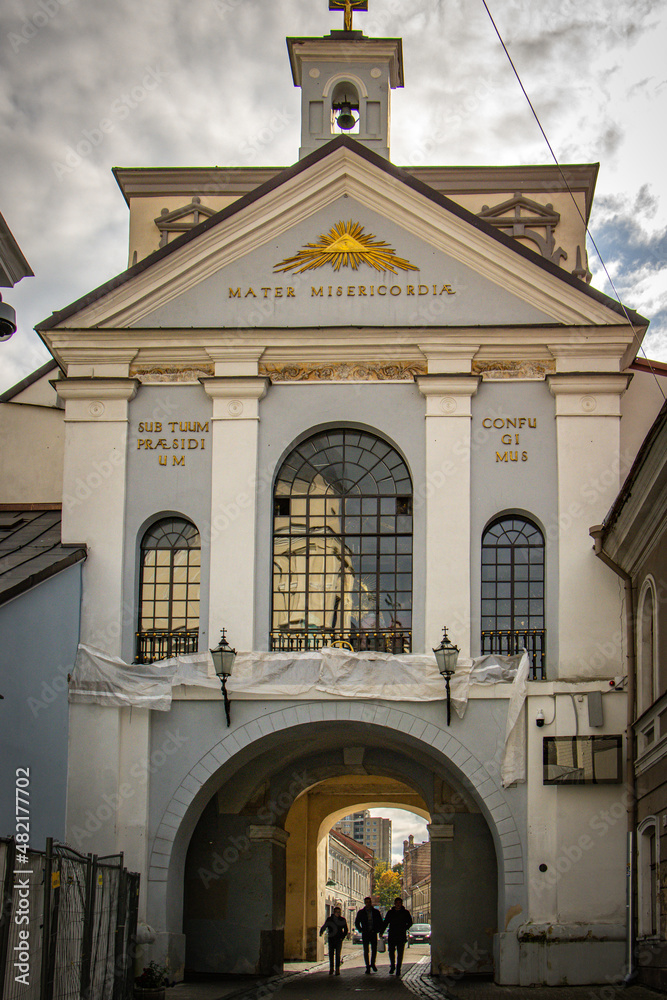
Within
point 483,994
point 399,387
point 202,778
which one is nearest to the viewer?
point 483,994

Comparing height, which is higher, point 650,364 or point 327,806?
point 650,364

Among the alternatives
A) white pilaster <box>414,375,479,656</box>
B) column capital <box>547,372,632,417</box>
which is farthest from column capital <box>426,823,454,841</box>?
column capital <box>547,372,632,417</box>

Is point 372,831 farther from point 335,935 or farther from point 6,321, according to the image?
point 6,321

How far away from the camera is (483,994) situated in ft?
56.7

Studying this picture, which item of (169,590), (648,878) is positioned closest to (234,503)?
(169,590)

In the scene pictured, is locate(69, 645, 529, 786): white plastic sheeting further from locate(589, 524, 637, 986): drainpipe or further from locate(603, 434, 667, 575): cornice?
locate(603, 434, 667, 575): cornice

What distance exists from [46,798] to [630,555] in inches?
338

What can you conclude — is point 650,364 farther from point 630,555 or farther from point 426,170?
A: point 426,170

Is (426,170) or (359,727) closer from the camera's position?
(359,727)

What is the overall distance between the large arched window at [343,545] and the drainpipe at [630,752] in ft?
10.0

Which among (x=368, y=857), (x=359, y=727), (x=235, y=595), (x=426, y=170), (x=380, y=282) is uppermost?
(x=426, y=170)

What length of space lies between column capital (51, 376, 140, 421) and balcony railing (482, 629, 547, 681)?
664cm

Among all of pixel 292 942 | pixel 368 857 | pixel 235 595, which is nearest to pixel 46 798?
pixel 235 595

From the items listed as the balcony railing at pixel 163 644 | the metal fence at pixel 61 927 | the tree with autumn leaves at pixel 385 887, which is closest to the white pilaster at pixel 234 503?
the balcony railing at pixel 163 644
